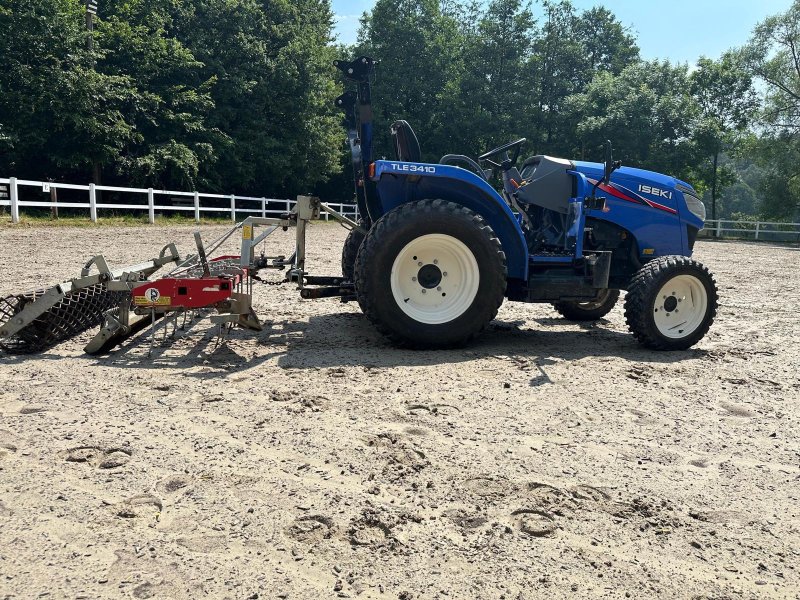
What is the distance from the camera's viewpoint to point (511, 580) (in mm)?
1906

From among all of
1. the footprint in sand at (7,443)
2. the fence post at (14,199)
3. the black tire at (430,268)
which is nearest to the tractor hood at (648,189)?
the black tire at (430,268)

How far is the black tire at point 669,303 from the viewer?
4.93 meters

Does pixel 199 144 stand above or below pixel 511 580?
above

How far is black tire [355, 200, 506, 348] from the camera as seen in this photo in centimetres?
462

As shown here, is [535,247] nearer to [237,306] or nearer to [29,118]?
[237,306]

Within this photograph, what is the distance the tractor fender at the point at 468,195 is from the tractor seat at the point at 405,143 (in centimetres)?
36

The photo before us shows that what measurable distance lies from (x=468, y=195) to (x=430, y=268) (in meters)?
0.69

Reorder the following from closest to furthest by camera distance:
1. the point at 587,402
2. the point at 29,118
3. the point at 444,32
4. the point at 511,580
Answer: the point at 511,580, the point at 587,402, the point at 29,118, the point at 444,32

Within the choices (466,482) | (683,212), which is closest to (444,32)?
(683,212)

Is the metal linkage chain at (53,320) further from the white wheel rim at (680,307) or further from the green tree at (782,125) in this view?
the green tree at (782,125)

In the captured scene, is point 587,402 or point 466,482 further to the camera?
point 587,402

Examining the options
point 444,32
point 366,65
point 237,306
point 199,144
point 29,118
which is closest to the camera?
point 237,306

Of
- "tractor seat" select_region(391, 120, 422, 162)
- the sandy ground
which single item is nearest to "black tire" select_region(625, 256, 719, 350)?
the sandy ground

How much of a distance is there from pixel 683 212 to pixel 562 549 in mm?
4568
